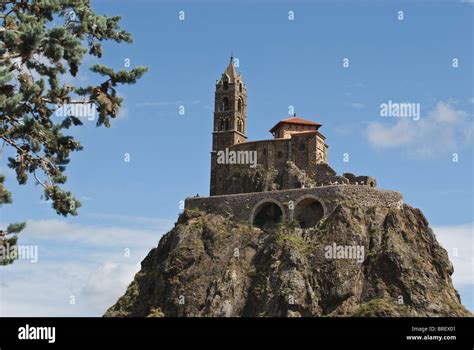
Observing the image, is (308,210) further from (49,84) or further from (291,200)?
(49,84)

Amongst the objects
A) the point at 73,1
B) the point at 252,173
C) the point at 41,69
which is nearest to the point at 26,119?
the point at 41,69

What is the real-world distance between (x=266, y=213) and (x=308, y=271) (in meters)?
10.8

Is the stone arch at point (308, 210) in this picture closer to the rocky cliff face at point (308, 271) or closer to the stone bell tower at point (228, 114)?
the rocky cliff face at point (308, 271)

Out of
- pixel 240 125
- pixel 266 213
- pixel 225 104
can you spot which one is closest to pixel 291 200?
pixel 266 213

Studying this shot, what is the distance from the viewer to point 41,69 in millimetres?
26844

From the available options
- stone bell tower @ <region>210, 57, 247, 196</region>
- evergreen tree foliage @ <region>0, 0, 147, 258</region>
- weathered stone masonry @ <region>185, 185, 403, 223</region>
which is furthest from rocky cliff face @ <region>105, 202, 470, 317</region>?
evergreen tree foliage @ <region>0, 0, 147, 258</region>

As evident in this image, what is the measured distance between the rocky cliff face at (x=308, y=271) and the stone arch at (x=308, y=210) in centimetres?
169

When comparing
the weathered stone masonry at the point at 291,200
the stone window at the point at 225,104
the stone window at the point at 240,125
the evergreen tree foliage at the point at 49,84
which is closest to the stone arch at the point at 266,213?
the weathered stone masonry at the point at 291,200

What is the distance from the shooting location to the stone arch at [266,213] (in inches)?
3100

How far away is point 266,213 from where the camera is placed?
262 ft

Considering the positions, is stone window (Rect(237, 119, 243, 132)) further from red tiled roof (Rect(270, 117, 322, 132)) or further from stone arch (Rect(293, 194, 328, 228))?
stone arch (Rect(293, 194, 328, 228))

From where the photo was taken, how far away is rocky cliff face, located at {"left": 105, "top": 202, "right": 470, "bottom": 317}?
68938 mm
